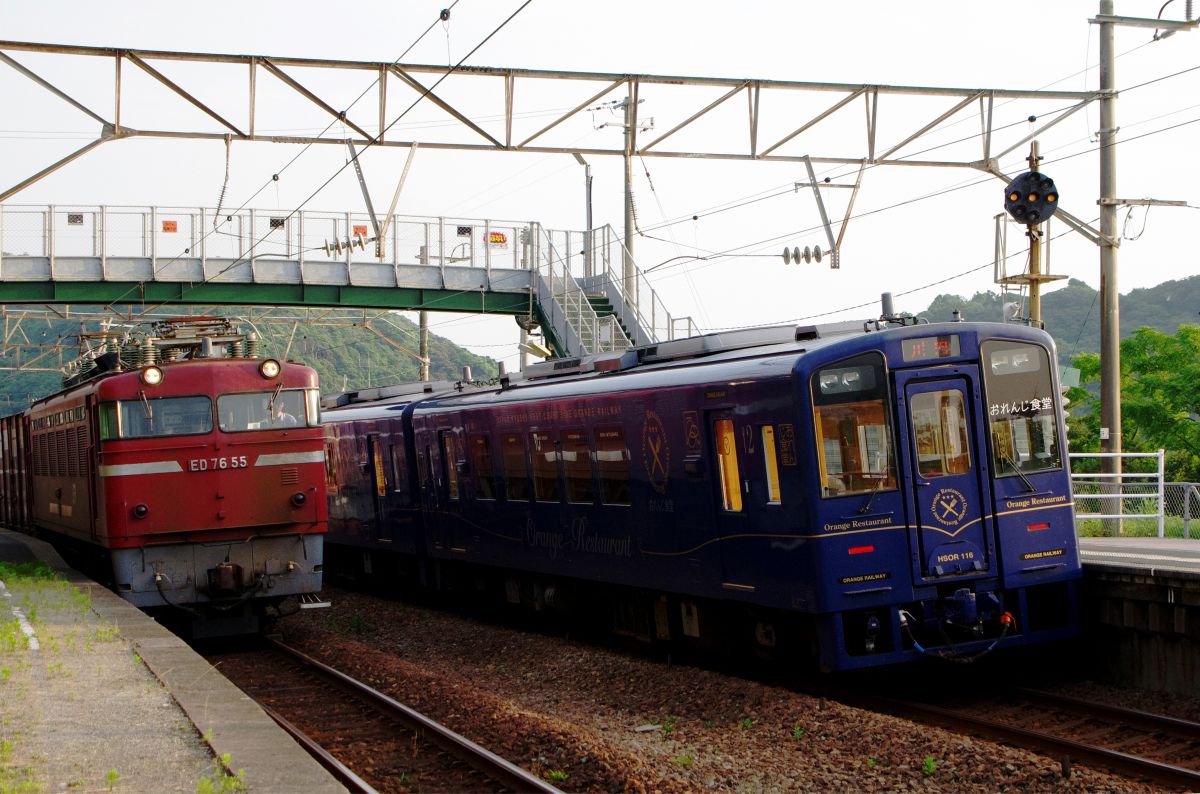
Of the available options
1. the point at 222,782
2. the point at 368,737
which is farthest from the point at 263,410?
the point at 222,782

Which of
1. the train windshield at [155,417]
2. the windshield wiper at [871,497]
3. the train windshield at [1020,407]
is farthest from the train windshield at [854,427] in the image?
the train windshield at [155,417]

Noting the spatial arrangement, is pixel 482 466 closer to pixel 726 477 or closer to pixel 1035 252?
pixel 726 477

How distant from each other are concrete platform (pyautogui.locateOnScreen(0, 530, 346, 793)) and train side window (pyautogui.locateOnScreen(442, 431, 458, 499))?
492 cm

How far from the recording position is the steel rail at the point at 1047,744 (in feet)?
26.5

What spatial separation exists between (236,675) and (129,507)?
236 centimetres

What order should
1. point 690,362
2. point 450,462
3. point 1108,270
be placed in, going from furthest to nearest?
1. point 1108,270
2. point 450,462
3. point 690,362

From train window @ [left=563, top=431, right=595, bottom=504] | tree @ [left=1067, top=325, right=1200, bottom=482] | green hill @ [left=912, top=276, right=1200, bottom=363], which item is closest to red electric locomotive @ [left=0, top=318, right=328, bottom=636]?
train window @ [left=563, top=431, right=595, bottom=504]

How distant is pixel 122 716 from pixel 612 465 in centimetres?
582

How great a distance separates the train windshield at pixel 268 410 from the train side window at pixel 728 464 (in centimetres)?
560

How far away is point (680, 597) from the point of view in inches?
525

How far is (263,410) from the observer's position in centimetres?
1559

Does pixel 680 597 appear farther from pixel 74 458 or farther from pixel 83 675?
pixel 74 458

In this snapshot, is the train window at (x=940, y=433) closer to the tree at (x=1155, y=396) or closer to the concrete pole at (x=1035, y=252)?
the concrete pole at (x=1035, y=252)

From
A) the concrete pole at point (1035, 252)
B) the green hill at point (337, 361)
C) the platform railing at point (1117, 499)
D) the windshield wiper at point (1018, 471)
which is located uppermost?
the green hill at point (337, 361)
